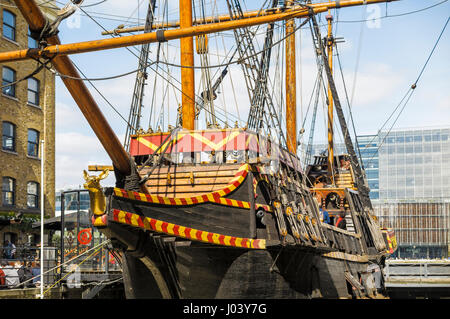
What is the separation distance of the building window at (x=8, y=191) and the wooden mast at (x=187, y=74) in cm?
1385

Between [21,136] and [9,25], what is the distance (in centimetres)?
509

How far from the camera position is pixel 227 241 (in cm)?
1322

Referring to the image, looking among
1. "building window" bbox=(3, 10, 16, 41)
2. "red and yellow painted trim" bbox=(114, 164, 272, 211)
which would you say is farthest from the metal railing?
"building window" bbox=(3, 10, 16, 41)

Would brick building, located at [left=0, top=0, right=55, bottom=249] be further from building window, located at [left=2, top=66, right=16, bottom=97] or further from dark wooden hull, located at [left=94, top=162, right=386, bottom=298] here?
dark wooden hull, located at [left=94, top=162, right=386, bottom=298]

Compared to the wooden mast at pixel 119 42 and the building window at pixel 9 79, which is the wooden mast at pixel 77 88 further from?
the building window at pixel 9 79

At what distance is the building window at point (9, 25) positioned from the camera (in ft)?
93.5

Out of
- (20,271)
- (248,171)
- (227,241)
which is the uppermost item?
(248,171)

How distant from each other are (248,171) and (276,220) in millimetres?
1469

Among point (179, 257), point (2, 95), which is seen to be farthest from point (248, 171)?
point (2, 95)

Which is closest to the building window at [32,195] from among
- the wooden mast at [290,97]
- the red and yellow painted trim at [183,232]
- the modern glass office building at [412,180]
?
the wooden mast at [290,97]

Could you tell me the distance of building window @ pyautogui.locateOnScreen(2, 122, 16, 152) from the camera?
28.2 m
